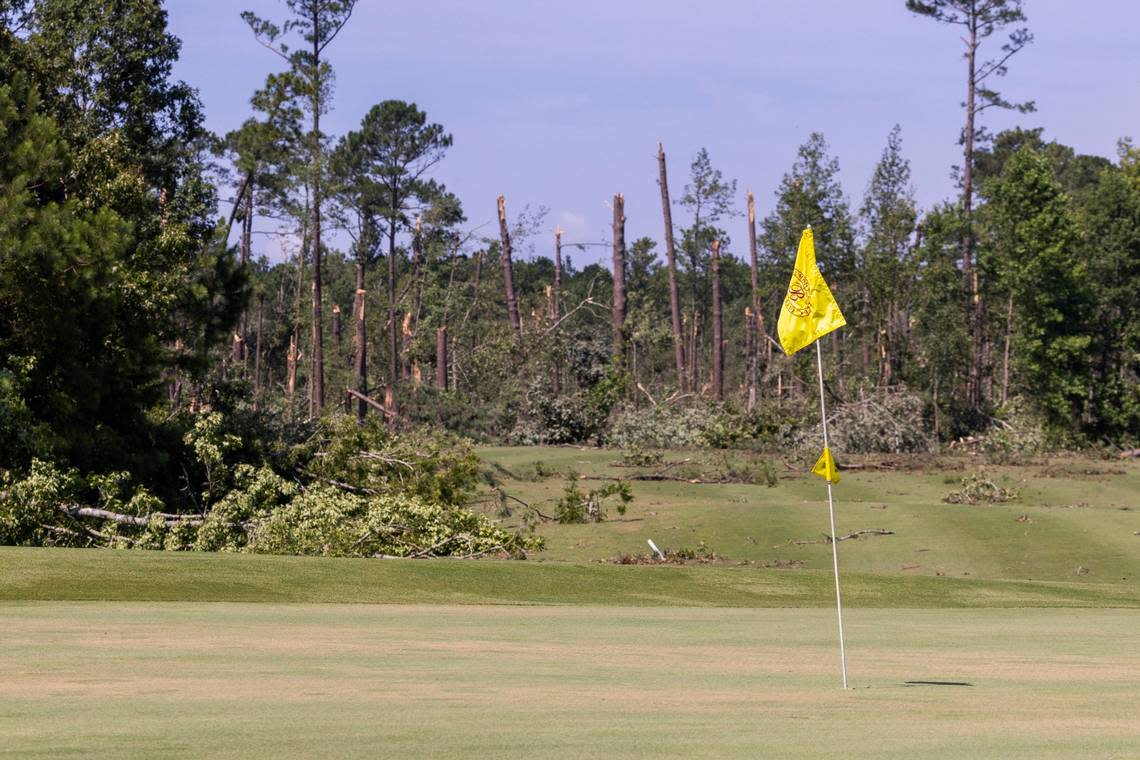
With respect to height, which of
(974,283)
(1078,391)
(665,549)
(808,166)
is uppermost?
(808,166)

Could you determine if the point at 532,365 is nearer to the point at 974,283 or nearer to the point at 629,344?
the point at 629,344

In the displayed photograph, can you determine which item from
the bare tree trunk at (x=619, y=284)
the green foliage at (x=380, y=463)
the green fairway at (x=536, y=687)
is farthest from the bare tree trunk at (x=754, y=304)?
the green fairway at (x=536, y=687)

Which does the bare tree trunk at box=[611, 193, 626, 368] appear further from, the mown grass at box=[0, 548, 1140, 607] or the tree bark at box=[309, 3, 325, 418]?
the mown grass at box=[0, 548, 1140, 607]

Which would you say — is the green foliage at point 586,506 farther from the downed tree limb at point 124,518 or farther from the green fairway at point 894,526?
the downed tree limb at point 124,518

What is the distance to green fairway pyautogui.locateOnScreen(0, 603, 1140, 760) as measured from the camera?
5.78 m

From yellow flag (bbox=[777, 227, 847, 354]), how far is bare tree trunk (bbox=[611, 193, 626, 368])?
119 ft

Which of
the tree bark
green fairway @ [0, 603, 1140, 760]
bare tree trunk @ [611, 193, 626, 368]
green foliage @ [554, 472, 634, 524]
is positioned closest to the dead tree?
bare tree trunk @ [611, 193, 626, 368]

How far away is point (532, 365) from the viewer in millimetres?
48719

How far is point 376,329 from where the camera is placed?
71.1m

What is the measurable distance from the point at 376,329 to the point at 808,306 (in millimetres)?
61434

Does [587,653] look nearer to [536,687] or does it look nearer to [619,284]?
[536,687]

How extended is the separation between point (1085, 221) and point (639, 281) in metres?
62.9

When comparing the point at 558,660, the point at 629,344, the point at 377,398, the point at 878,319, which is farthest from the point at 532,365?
the point at 558,660

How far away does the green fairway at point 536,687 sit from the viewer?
5.78 m
